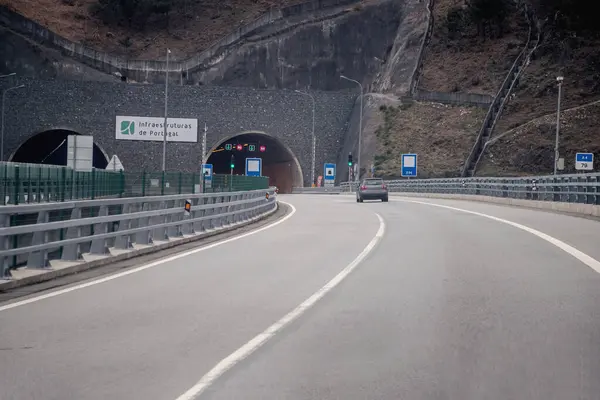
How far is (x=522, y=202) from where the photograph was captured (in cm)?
3969

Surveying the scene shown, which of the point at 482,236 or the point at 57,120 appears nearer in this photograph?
the point at 482,236

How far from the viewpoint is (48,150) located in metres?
93.4

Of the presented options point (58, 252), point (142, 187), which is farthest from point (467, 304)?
point (142, 187)

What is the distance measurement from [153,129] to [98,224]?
68.4 m

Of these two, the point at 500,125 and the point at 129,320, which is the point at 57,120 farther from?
the point at 129,320

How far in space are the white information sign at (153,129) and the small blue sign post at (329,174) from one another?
41.2ft

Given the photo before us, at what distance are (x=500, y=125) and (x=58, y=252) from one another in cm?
6385

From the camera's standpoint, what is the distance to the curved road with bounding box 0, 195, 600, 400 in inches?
266

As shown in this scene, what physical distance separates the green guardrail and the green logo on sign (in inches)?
2092

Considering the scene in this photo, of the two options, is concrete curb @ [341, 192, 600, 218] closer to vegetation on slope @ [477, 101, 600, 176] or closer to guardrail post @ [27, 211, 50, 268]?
vegetation on slope @ [477, 101, 600, 176]

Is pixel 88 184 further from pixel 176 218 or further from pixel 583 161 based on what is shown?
pixel 583 161

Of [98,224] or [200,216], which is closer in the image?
[98,224]

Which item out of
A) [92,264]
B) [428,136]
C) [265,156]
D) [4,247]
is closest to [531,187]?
[92,264]

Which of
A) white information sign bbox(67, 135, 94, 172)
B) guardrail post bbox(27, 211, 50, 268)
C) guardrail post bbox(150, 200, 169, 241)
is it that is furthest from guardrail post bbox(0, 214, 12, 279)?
white information sign bbox(67, 135, 94, 172)
